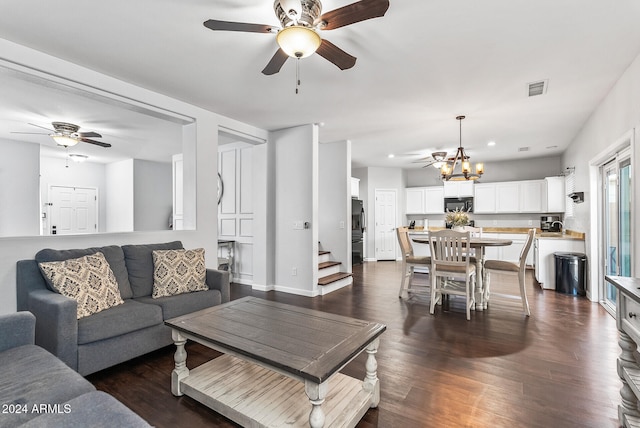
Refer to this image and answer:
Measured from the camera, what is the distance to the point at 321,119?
180 inches

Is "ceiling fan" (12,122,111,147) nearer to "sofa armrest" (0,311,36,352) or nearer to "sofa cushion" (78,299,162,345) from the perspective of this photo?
"sofa cushion" (78,299,162,345)

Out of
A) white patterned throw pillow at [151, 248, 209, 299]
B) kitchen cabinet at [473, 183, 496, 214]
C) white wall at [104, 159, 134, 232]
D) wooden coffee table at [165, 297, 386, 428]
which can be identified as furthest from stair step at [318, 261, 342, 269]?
white wall at [104, 159, 134, 232]

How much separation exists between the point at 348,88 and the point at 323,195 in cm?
279

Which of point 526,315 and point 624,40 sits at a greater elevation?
point 624,40

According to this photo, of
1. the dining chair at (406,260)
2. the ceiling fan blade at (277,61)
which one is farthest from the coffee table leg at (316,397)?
the dining chair at (406,260)

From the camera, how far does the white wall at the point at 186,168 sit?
2.49m

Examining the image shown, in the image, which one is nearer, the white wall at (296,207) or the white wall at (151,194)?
the white wall at (296,207)

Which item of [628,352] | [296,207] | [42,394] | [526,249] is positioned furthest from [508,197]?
[42,394]

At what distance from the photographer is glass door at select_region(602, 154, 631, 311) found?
344 centimetres

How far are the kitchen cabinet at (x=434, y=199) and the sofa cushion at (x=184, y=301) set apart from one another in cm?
695

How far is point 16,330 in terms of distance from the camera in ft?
5.66

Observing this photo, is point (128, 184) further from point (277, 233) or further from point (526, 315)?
point (526, 315)

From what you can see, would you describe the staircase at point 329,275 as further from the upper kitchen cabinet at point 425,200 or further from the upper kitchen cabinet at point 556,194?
the upper kitchen cabinet at point 556,194

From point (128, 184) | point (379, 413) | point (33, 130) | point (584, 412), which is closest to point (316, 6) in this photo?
point (379, 413)
